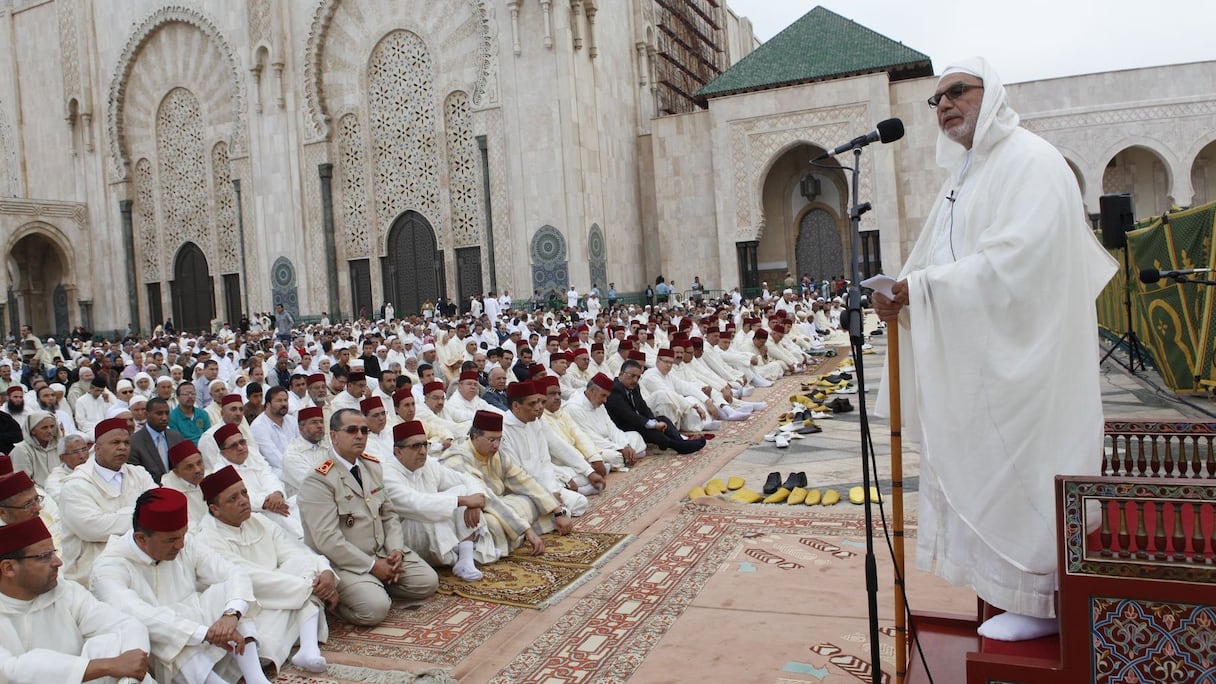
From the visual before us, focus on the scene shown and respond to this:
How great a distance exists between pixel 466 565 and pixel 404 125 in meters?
16.1

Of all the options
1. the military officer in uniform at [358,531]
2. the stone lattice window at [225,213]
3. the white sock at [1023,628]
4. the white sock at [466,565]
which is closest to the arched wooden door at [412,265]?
the stone lattice window at [225,213]

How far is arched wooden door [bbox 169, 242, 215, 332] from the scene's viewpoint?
69.9 ft

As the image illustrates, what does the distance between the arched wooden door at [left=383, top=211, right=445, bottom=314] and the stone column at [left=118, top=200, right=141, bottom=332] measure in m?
7.38

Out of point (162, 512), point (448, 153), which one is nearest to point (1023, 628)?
point (162, 512)

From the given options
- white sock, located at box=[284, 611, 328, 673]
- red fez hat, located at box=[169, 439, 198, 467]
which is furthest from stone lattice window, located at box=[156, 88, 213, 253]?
white sock, located at box=[284, 611, 328, 673]

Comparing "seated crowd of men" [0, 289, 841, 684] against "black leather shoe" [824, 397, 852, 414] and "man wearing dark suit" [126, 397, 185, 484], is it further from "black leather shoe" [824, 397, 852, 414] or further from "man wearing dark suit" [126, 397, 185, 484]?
"black leather shoe" [824, 397, 852, 414]

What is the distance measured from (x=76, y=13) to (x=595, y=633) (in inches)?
942

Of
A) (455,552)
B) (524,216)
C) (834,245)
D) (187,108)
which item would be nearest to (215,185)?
(187,108)

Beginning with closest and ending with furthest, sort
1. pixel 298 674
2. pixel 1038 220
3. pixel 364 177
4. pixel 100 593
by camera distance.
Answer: pixel 1038 220 → pixel 100 593 → pixel 298 674 → pixel 364 177

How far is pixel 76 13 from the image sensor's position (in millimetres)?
21297

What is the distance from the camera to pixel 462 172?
18156 mm

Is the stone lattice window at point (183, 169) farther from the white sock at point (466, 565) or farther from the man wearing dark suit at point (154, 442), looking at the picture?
the white sock at point (466, 565)

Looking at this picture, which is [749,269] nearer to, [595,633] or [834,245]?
[834,245]

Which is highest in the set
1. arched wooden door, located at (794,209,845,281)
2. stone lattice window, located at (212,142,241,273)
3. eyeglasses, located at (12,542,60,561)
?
stone lattice window, located at (212,142,241,273)
